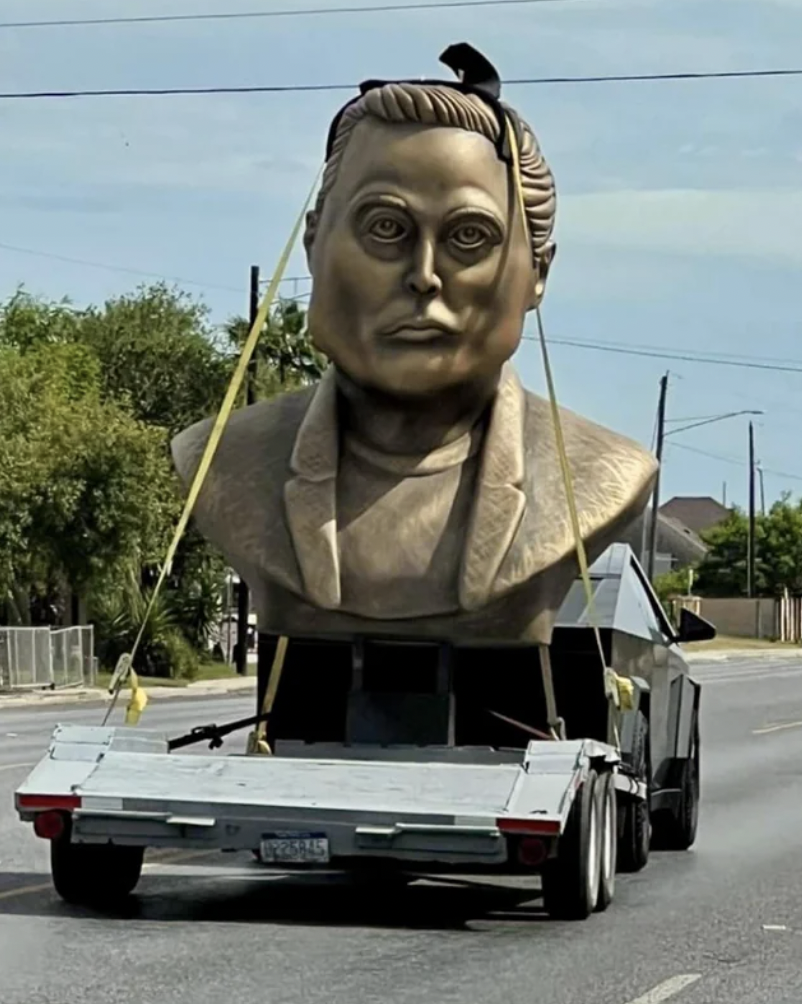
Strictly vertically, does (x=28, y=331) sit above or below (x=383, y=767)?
above

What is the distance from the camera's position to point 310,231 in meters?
13.5

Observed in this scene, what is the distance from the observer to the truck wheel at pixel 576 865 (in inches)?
451

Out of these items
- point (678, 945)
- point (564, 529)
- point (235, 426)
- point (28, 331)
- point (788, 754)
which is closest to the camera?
point (678, 945)

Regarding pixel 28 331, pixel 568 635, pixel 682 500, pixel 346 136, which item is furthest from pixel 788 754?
pixel 682 500

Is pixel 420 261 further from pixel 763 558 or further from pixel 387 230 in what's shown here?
pixel 763 558

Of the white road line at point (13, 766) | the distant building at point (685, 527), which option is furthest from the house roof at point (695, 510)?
the white road line at point (13, 766)

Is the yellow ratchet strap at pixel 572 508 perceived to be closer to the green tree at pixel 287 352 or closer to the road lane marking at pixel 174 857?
the road lane marking at pixel 174 857

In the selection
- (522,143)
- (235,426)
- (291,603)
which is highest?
(522,143)

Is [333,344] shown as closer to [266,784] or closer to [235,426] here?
[235,426]

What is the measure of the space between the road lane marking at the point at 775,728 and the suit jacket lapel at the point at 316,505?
18.5 metres

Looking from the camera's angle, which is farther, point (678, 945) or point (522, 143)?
point (522, 143)

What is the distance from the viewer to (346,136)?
13234 millimetres

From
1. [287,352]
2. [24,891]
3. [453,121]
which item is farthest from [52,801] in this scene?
[287,352]

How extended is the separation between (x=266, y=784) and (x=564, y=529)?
8.06 feet
